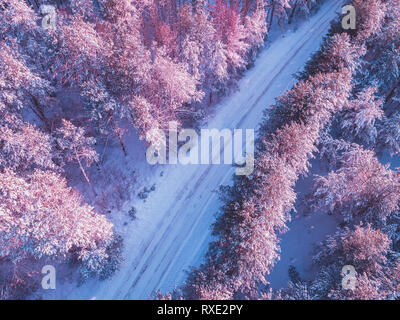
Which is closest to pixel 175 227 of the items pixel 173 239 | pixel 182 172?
pixel 173 239

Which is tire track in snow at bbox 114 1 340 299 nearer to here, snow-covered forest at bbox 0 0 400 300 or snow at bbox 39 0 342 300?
snow at bbox 39 0 342 300

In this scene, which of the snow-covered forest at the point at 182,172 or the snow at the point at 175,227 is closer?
the snow-covered forest at the point at 182,172

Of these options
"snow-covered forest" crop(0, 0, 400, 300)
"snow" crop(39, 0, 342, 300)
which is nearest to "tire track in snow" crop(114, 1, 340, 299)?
"snow" crop(39, 0, 342, 300)

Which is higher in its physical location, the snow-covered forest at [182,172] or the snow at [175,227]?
the snow-covered forest at [182,172]

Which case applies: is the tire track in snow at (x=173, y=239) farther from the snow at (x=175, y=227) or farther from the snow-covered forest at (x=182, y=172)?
the snow-covered forest at (x=182, y=172)

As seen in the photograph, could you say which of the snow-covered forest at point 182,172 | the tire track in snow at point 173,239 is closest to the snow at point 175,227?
the tire track in snow at point 173,239

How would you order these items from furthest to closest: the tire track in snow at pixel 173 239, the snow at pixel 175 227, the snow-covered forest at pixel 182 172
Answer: the tire track in snow at pixel 173 239
the snow at pixel 175 227
the snow-covered forest at pixel 182 172

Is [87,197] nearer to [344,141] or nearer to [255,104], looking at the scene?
[255,104]
